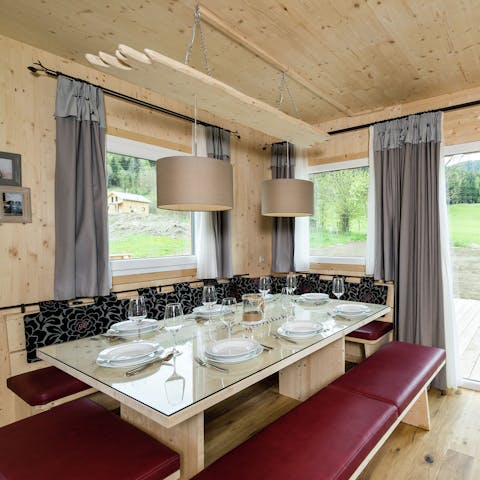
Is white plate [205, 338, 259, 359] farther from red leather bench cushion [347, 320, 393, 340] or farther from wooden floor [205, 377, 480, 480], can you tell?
red leather bench cushion [347, 320, 393, 340]

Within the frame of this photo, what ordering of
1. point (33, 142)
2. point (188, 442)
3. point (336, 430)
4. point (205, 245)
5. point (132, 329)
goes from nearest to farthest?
point (188, 442)
point (336, 430)
point (132, 329)
point (33, 142)
point (205, 245)

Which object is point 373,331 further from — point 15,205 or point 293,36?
point 15,205

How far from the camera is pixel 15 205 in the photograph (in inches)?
92.8

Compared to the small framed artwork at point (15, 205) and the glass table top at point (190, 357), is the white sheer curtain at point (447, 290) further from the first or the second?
the small framed artwork at point (15, 205)

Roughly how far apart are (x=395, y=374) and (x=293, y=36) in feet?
7.36

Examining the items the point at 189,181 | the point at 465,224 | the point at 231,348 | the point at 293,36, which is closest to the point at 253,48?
the point at 293,36

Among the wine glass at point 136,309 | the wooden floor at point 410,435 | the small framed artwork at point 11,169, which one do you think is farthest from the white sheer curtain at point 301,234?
the small framed artwork at point 11,169

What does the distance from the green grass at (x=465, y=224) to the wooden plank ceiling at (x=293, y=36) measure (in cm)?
106

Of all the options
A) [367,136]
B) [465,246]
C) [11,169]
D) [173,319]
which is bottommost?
[173,319]

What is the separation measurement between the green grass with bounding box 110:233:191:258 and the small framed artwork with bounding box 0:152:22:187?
2.77ft

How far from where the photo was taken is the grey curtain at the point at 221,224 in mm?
3508

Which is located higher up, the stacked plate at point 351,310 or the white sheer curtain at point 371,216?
the white sheer curtain at point 371,216

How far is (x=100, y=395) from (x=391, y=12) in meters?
3.32

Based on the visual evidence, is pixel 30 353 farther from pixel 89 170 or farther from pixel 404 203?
pixel 404 203
